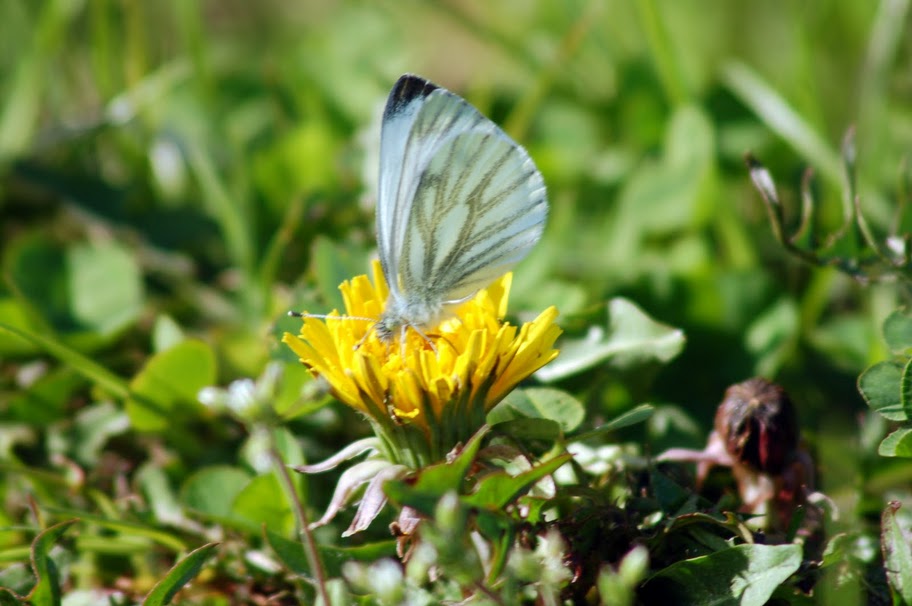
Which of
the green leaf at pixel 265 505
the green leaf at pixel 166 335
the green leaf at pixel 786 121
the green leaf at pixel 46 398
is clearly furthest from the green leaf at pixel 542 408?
the green leaf at pixel 786 121

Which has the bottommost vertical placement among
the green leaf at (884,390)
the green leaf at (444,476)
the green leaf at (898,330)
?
the green leaf at (884,390)

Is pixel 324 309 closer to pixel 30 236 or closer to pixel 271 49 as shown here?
pixel 30 236

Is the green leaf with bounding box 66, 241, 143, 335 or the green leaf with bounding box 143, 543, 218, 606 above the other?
the green leaf with bounding box 66, 241, 143, 335

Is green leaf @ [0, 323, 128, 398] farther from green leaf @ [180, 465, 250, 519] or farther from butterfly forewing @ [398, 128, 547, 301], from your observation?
butterfly forewing @ [398, 128, 547, 301]

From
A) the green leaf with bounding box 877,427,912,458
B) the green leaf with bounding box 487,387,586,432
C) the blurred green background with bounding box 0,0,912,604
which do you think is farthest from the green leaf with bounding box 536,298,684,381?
the green leaf with bounding box 877,427,912,458

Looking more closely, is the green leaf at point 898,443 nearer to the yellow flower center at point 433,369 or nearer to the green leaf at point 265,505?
the yellow flower center at point 433,369

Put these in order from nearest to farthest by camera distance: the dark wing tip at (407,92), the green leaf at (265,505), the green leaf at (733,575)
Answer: the green leaf at (733,575) < the dark wing tip at (407,92) < the green leaf at (265,505)
